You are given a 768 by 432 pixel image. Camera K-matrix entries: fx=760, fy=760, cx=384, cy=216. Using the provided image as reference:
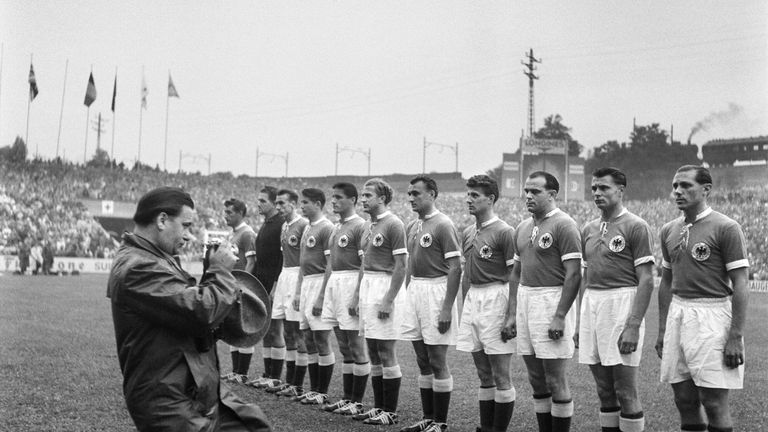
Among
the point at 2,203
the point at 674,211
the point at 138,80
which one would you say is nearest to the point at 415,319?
the point at 2,203

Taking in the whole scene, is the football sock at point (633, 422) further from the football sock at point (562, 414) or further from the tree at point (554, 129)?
the tree at point (554, 129)

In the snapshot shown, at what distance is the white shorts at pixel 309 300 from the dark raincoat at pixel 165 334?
19.0 feet

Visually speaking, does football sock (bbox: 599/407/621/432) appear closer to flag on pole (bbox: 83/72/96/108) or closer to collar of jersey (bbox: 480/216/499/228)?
collar of jersey (bbox: 480/216/499/228)

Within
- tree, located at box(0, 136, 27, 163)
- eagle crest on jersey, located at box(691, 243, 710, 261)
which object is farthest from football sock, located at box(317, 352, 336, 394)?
tree, located at box(0, 136, 27, 163)

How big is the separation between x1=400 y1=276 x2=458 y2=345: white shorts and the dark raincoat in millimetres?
4269

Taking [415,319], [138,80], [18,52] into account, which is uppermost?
[138,80]

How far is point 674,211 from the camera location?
147 feet

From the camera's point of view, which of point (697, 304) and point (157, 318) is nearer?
point (157, 318)

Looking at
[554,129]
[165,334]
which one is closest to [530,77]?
[554,129]

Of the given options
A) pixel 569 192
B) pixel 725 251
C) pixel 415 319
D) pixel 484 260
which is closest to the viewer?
pixel 725 251

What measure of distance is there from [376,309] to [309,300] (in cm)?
163

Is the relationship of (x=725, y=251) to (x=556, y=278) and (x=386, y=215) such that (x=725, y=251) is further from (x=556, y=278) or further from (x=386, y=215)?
(x=386, y=215)

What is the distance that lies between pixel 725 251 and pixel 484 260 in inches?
96.2

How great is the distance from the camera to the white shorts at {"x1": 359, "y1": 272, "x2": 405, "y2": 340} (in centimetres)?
871
